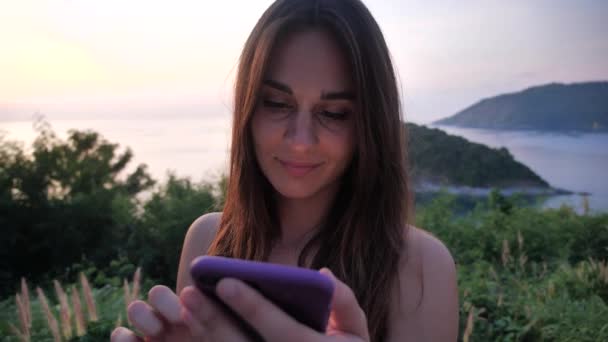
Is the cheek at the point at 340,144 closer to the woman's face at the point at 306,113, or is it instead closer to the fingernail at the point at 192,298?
the woman's face at the point at 306,113

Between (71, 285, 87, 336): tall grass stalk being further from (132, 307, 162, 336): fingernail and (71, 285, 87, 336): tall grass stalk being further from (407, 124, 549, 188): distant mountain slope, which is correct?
(407, 124, 549, 188): distant mountain slope

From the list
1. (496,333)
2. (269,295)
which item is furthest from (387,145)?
(496,333)

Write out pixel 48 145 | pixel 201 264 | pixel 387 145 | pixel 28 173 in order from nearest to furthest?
pixel 201 264 → pixel 387 145 → pixel 28 173 → pixel 48 145

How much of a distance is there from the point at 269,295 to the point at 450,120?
215 inches

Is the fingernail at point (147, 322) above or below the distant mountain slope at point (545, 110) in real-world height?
below

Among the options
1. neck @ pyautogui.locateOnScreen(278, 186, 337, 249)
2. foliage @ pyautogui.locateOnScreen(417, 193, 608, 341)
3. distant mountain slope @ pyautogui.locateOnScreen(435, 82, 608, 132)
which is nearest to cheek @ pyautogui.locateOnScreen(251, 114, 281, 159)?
neck @ pyautogui.locateOnScreen(278, 186, 337, 249)

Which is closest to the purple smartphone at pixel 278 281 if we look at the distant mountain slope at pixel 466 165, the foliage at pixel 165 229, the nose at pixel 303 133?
the nose at pixel 303 133

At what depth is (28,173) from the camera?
7344mm

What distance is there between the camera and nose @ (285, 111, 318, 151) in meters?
1.76

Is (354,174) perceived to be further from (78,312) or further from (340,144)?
(78,312)

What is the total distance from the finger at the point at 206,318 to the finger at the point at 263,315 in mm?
58

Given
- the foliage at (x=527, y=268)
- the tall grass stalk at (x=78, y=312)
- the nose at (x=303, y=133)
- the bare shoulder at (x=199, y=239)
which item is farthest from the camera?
the foliage at (x=527, y=268)

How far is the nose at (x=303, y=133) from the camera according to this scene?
176 cm

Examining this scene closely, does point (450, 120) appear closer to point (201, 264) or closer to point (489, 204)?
point (489, 204)
